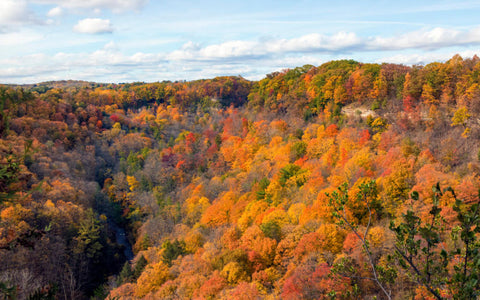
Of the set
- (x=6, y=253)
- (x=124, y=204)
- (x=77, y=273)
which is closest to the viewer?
(x=6, y=253)

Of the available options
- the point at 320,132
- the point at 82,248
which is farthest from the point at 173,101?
the point at 82,248

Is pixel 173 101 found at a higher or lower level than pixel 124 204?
higher

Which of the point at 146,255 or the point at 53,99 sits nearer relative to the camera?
the point at 146,255

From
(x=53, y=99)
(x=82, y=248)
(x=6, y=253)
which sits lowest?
(x=82, y=248)

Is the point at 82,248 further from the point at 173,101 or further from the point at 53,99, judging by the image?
the point at 173,101

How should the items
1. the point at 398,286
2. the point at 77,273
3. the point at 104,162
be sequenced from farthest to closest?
1. the point at 104,162
2. the point at 77,273
3. the point at 398,286

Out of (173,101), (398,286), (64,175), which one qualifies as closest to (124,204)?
(64,175)

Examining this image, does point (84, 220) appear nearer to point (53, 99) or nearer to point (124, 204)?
point (124, 204)
